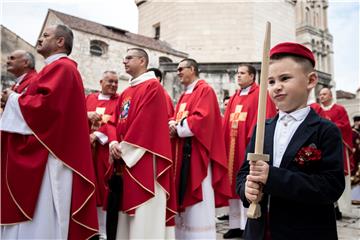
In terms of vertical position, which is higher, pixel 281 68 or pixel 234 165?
pixel 281 68

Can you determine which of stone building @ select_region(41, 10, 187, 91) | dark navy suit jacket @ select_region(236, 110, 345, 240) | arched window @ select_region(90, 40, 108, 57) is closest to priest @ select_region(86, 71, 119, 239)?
dark navy suit jacket @ select_region(236, 110, 345, 240)

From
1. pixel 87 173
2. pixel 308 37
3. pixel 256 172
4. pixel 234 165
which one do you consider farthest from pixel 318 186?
pixel 308 37

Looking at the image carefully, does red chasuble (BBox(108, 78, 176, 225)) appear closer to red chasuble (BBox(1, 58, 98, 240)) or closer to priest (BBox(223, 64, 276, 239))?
red chasuble (BBox(1, 58, 98, 240))

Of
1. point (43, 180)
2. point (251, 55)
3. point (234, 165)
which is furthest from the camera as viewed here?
point (251, 55)

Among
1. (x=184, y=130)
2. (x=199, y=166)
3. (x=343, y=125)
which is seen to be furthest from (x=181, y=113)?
(x=343, y=125)

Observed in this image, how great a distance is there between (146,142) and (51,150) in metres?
1.06

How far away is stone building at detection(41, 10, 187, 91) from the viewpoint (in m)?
24.4

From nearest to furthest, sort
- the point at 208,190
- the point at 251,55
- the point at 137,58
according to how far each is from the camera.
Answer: the point at 137,58 → the point at 208,190 → the point at 251,55

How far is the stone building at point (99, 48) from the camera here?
24.4 metres

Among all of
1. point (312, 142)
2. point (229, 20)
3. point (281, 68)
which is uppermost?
point (229, 20)

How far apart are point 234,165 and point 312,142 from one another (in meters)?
3.94

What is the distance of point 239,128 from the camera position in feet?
19.0

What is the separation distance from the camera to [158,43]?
2845 centimetres

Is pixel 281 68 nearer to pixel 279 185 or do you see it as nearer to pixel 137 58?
pixel 279 185
